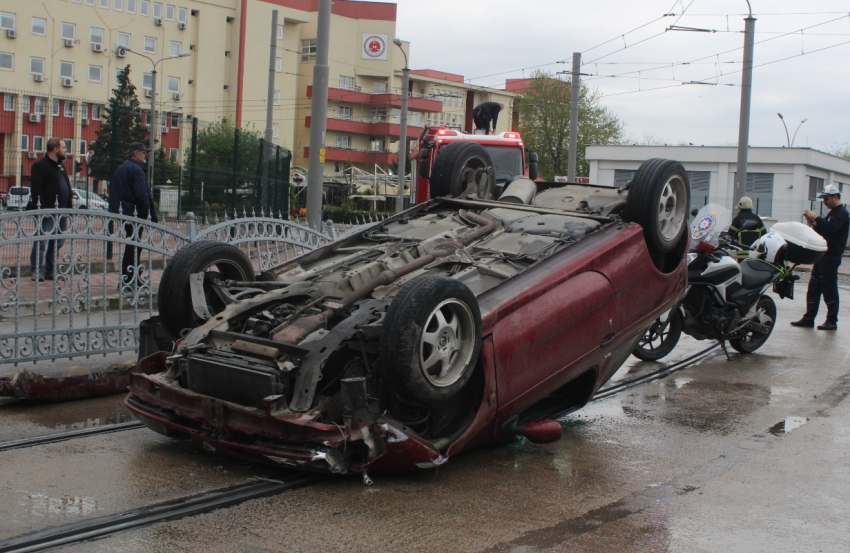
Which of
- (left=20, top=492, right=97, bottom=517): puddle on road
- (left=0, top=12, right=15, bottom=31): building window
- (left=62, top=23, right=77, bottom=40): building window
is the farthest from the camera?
(left=62, top=23, right=77, bottom=40): building window

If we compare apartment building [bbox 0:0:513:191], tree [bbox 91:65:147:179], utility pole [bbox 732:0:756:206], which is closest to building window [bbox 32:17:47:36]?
apartment building [bbox 0:0:513:191]

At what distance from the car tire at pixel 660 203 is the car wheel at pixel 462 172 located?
5.28 ft

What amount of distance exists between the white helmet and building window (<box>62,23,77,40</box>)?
170 ft

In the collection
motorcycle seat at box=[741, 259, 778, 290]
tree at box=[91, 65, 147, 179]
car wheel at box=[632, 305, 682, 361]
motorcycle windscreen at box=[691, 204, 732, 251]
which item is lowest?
car wheel at box=[632, 305, 682, 361]

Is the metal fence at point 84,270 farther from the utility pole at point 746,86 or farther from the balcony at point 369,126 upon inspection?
the balcony at point 369,126

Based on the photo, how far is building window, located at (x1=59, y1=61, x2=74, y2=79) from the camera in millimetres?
53156

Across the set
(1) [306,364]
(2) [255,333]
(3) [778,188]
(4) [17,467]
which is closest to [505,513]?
(1) [306,364]

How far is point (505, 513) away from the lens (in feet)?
15.1

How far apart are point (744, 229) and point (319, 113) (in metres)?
6.10

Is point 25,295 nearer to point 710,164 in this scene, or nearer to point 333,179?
A: point 710,164

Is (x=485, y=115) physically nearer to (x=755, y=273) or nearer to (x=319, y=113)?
(x=319, y=113)

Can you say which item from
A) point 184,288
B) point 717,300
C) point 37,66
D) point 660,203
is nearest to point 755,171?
point 717,300

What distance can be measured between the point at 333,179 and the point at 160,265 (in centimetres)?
5052

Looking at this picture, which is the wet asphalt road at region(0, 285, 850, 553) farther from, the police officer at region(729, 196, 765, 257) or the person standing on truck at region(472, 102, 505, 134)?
the person standing on truck at region(472, 102, 505, 134)
